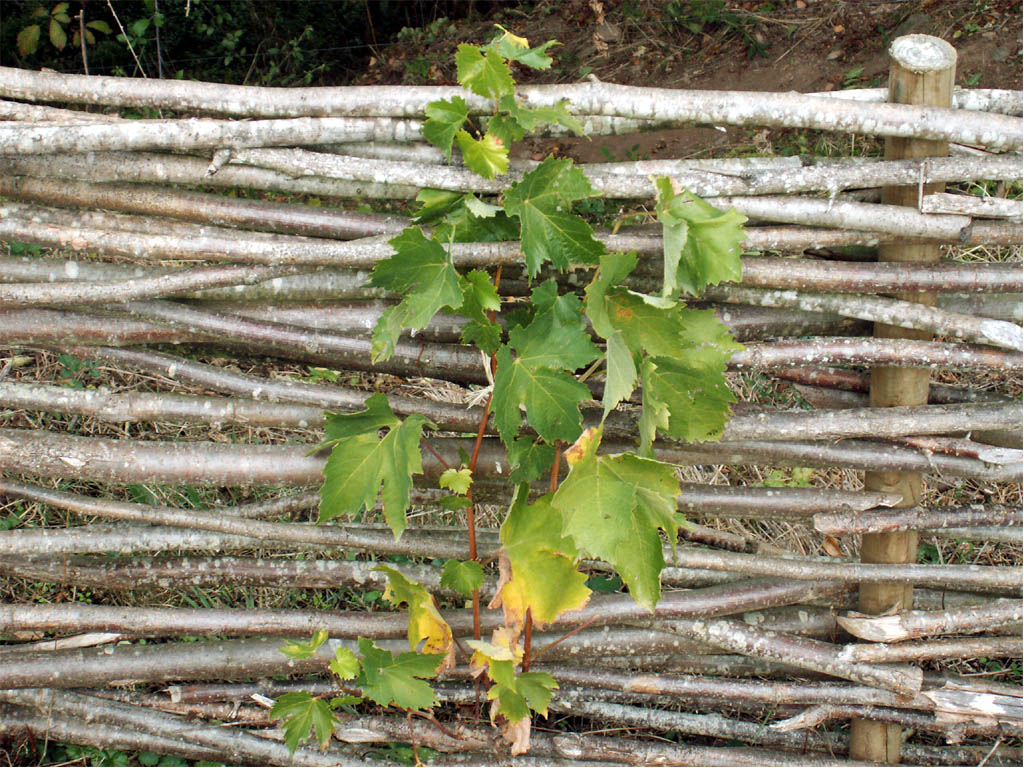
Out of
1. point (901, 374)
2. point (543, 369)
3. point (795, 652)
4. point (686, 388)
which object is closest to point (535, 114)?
point (543, 369)

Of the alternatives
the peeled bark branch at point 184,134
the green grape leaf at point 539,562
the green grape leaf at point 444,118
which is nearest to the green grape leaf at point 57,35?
the peeled bark branch at point 184,134

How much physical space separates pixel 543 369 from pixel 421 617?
71 cm

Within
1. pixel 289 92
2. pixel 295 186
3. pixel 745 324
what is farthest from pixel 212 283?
pixel 745 324

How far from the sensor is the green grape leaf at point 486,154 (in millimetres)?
1694

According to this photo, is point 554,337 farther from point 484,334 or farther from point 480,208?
point 480,208

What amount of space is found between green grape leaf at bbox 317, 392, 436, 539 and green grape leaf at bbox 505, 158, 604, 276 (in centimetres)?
40

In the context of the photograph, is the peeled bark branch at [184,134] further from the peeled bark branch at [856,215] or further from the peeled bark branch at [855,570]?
the peeled bark branch at [855,570]

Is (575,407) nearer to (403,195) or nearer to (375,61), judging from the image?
(403,195)

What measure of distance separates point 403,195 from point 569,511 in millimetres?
822

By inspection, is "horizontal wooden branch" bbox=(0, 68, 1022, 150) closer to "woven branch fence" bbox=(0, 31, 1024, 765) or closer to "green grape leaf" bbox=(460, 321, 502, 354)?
"woven branch fence" bbox=(0, 31, 1024, 765)

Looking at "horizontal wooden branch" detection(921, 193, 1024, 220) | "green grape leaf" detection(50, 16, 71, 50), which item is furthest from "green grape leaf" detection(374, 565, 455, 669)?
"green grape leaf" detection(50, 16, 71, 50)

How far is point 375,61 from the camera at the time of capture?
207 inches

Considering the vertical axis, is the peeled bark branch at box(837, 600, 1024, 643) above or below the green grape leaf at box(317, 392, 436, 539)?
below

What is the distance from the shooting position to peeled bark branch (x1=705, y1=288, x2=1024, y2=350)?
1.99 meters
